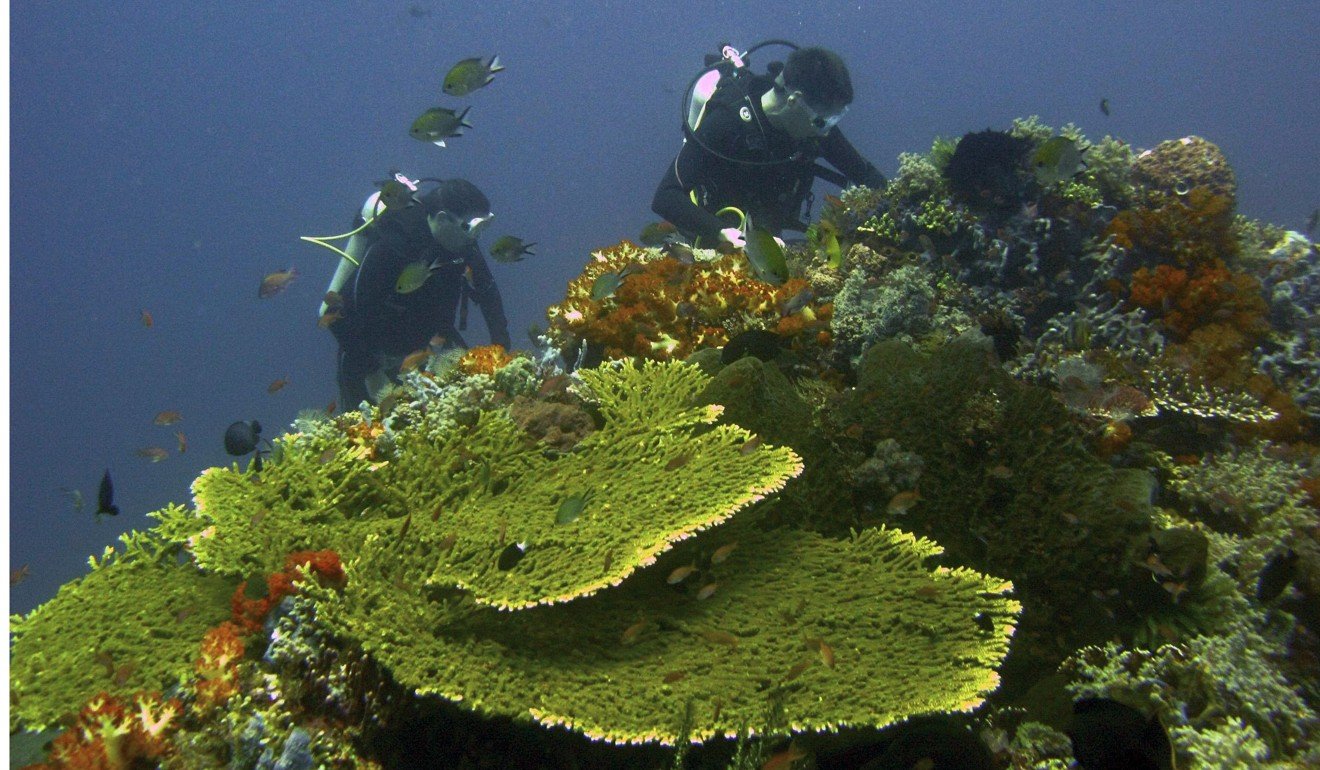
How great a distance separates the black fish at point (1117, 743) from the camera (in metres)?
2.62

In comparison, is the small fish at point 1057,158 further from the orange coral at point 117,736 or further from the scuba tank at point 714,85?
the orange coral at point 117,736

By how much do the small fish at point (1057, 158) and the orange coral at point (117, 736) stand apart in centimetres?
690

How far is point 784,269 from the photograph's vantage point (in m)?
4.43

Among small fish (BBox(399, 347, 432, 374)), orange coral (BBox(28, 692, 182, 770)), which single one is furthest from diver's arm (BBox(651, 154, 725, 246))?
orange coral (BBox(28, 692, 182, 770))

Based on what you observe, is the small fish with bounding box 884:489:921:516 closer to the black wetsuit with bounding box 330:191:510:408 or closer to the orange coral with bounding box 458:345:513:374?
the orange coral with bounding box 458:345:513:374

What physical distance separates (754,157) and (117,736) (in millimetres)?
8528

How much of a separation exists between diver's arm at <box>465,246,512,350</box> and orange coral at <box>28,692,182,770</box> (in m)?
8.02

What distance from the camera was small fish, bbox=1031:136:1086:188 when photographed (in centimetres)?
566

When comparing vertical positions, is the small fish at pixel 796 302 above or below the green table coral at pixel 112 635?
above

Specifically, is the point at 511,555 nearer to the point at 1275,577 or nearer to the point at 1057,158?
the point at 1275,577

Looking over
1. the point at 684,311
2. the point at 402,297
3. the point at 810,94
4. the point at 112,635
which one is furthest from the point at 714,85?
the point at 112,635

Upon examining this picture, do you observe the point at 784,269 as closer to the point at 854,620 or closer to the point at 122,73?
the point at 854,620

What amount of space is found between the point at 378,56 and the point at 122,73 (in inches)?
1808

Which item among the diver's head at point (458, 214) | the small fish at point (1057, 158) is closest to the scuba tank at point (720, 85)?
the diver's head at point (458, 214)
